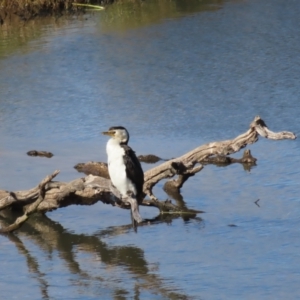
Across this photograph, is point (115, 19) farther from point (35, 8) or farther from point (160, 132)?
point (160, 132)

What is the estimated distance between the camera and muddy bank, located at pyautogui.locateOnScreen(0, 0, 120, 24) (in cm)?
2202

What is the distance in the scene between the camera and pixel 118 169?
7648 millimetres

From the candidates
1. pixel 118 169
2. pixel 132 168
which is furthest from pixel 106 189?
pixel 132 168

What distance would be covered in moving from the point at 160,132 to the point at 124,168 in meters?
3.90

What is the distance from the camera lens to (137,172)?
7.58 m

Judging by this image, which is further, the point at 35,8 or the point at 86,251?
the point at 35,8

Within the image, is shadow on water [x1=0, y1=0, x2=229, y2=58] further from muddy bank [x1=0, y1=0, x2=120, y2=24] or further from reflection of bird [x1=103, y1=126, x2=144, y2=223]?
reflection of bird [x1=103, y1=126, x2=144, y2=223]

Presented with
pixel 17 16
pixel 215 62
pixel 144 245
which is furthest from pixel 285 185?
pixel 17 16

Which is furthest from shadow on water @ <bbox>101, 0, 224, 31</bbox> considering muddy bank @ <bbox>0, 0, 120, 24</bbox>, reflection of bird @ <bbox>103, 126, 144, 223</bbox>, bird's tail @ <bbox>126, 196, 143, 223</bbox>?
bird's tail @ <bbox>126, 196, 143, 223</bbox>

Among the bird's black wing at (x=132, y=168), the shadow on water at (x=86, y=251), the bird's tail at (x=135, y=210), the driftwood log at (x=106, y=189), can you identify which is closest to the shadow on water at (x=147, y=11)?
the driftwood log at (x=106, y=189)

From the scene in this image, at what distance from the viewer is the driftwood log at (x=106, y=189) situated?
7.77 meters

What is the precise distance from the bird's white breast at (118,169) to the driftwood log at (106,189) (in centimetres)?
9

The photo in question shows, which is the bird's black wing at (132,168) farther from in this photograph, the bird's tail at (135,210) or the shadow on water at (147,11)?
the shadow on water at (147,11)

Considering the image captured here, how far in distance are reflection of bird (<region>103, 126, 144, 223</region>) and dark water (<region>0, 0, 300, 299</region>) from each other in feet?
1.69
